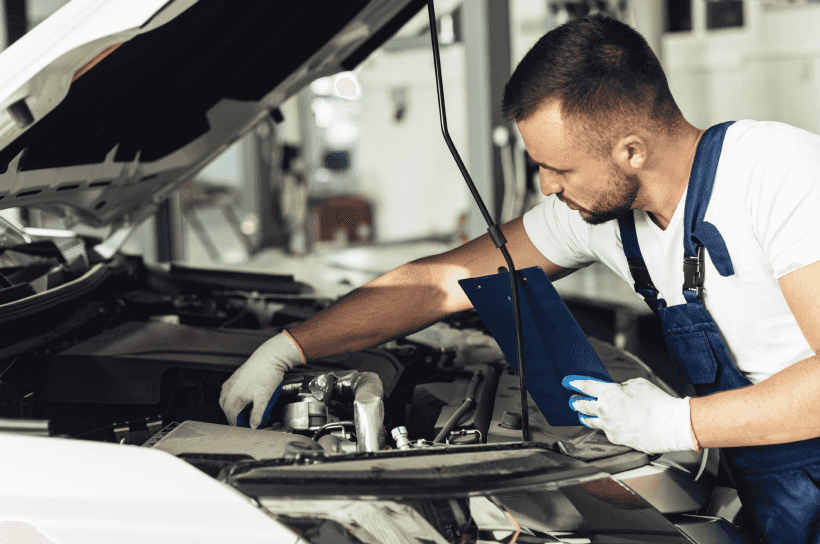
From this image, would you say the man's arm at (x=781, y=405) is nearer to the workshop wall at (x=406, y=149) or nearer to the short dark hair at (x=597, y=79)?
the short dark hair at (x=597, y=79)

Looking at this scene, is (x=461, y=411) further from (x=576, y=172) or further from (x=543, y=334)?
(x=576, y=172)

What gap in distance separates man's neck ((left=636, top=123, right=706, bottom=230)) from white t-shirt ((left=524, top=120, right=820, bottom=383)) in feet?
0.09

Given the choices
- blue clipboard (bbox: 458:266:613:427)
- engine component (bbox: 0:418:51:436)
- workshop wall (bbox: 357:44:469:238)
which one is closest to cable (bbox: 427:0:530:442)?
blue clipboard (bbox: 458:266:613:427)

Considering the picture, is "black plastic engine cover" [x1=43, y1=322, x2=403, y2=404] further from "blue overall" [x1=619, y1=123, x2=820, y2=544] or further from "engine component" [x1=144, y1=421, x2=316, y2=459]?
"blue overall" [x1=619, y1=123, x2=820, y2=544]

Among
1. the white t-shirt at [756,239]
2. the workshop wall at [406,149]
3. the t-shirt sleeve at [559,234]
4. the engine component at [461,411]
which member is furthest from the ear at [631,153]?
the workshop wall at [406,149]

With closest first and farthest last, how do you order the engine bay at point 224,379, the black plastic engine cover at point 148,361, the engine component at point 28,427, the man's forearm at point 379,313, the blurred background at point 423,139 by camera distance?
the engine component at point 28,427 → the engine bay at point 224,379 → the black plastic engine cover at point 148,361 → the man's forearm at point 379,313 → the blurred background at point 423,139

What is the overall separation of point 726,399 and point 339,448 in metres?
0.60

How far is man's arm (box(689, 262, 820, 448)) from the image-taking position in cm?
102

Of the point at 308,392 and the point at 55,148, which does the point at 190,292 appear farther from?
the point at 308,392

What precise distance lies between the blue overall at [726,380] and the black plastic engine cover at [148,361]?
0.59m

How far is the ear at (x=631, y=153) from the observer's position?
127cm

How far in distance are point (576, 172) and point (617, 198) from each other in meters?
0.10

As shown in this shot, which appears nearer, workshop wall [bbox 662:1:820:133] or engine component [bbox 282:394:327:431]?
engine component [bbox 282:394:327:431]

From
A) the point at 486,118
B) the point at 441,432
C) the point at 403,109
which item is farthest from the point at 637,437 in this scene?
the point at 403,109
